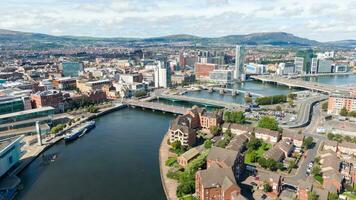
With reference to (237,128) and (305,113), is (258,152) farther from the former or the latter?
(305,113)

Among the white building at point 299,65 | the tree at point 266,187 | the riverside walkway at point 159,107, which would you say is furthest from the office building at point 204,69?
the tree at point 266,187

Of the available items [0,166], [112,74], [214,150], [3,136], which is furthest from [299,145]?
[112,74]

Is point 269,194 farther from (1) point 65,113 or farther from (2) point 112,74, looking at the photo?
(2) point 112,74

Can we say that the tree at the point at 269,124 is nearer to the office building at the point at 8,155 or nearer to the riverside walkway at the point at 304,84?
the office building at the point at 8,155

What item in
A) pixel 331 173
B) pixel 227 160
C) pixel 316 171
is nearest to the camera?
pixel 331 173

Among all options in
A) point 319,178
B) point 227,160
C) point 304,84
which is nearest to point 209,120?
point 227,160

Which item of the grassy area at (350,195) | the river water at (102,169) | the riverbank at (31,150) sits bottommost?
the river water at (102,169)
